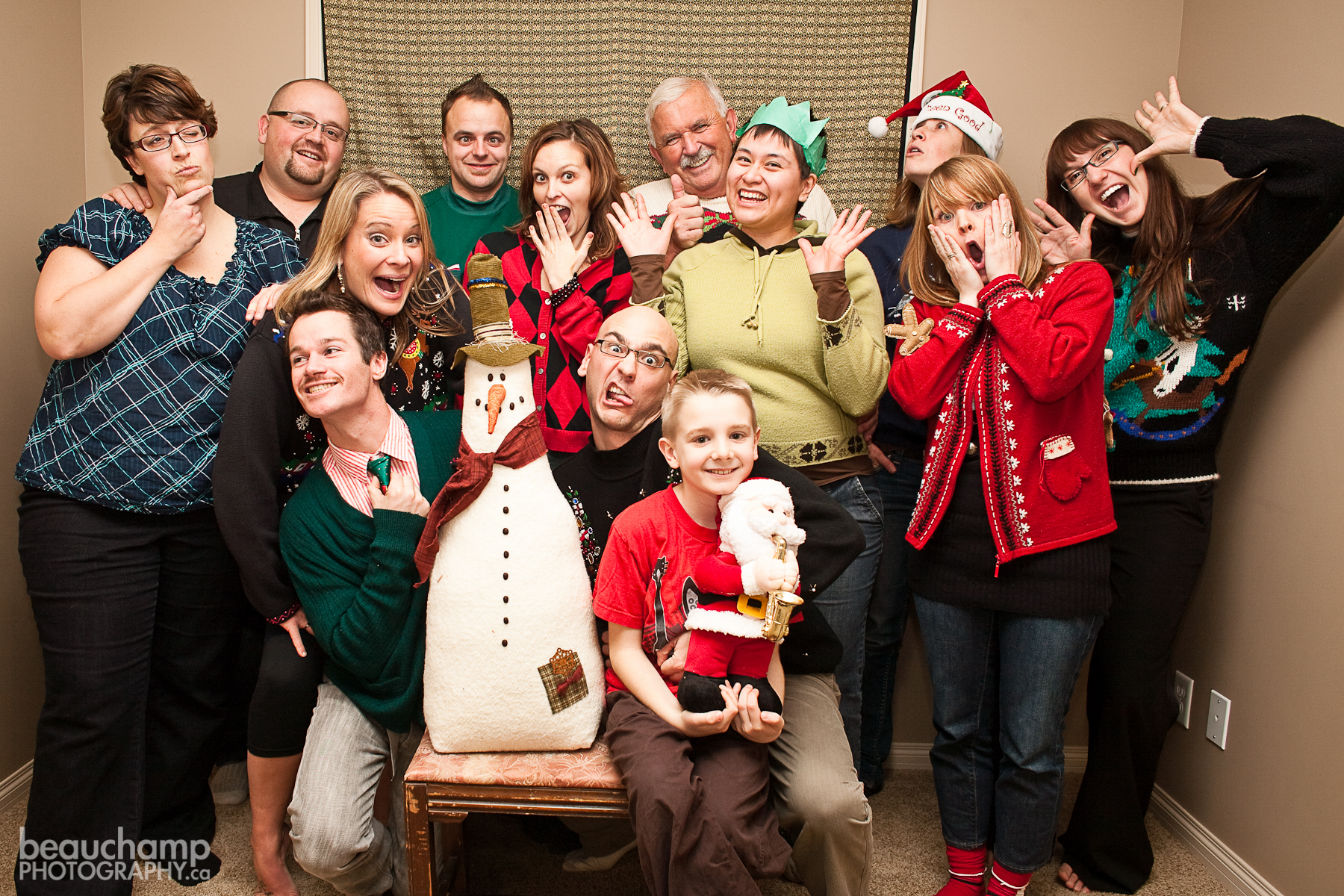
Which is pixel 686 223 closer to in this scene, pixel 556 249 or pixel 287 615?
pixel 556 249

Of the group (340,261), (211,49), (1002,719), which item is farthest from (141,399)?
(1002,719)

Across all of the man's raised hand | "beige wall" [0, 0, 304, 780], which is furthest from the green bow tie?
"beige wall" [0, 0, 304, 780]

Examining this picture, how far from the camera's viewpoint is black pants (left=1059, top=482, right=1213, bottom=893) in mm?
2055

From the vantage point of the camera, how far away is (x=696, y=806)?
4.98 feet

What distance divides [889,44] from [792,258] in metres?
1.07

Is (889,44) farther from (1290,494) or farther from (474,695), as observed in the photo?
(474,695)

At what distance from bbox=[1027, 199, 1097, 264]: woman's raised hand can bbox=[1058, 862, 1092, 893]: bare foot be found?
154cm

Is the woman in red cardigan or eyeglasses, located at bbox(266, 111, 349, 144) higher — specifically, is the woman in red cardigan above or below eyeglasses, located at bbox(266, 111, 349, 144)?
below

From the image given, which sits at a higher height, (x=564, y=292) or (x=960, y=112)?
(x=960, y=112)

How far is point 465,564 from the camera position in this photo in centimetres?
166

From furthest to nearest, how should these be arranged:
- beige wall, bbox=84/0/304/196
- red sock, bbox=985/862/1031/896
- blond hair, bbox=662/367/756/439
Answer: beige wall, bbox=84/0/304/196
red sock, bbox=985/862/1031/896
blond hair, bbox=662/367/756/439

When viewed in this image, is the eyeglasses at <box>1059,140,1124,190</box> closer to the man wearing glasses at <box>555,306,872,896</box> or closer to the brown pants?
the man wearing glasses at <box>555,306,872,896</box>

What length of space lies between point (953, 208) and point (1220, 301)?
26.4 inches

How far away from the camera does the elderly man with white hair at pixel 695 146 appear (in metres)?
2.35
